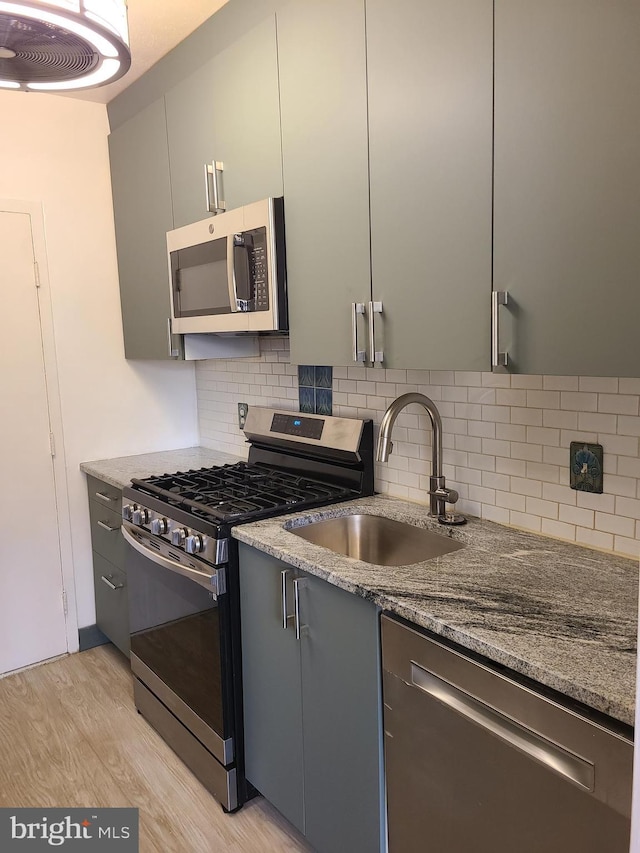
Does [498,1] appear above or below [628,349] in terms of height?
above

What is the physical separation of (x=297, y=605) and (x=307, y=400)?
1.09m

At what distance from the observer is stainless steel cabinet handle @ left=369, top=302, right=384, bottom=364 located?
5.70ft

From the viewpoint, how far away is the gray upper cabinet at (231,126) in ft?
6.69

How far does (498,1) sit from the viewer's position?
1336 mm

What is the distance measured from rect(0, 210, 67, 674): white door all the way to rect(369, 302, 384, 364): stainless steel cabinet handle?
1.85 m

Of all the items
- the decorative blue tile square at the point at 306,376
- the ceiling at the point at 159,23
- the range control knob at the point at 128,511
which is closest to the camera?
the ceiling at the point at 159,23

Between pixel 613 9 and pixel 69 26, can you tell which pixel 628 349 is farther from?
pixel 69 26

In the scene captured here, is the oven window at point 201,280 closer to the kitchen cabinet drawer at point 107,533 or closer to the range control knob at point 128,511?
the range control knob at point 128,511

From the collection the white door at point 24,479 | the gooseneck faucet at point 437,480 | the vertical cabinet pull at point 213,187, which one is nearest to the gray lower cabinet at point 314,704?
the gooseneck faucet at point 437,480

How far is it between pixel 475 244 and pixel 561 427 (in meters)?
0.57

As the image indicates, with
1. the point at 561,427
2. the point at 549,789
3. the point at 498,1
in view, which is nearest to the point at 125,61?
the point at 498,1

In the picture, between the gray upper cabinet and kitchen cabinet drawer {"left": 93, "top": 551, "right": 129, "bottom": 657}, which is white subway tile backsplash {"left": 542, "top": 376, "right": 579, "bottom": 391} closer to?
the gray upper cabinet

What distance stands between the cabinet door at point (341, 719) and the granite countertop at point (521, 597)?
0.32ft

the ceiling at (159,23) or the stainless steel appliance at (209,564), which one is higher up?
the ceiling at (159,23)
